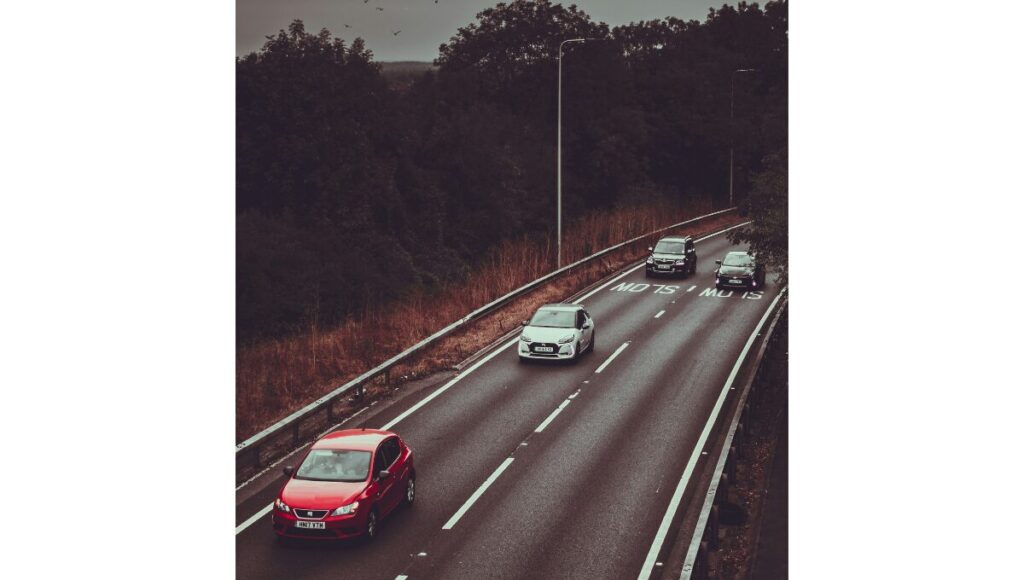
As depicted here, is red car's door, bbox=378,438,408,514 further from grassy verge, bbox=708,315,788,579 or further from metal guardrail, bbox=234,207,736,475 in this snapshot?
grassy verge, bbox=708,315,788,579

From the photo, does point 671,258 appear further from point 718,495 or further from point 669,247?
point 718,495

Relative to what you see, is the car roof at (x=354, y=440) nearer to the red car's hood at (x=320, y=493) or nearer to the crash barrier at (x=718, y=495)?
the red car's hood at (x=320, y=493)

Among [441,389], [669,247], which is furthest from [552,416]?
[669,247]

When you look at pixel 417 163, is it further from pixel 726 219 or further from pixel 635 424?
pixel 635 424

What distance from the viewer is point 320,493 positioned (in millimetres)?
14602

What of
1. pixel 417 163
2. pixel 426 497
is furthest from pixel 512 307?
pixel 417 163

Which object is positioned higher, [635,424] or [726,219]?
[726,219]

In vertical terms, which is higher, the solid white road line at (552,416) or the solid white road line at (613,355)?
the solid white road line at (613,355)

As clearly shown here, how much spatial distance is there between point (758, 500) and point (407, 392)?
979cm

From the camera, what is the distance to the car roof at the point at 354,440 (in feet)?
Answer: 50.8

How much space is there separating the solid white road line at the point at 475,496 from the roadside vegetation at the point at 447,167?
584cm

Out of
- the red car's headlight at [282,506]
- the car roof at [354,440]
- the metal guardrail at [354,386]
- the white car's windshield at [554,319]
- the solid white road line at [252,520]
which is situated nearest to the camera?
the red car's headlight at [282,506]

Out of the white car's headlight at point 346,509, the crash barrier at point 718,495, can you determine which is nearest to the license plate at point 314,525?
the white car's headlight at point 346,509

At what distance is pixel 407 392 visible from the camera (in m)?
23.4
